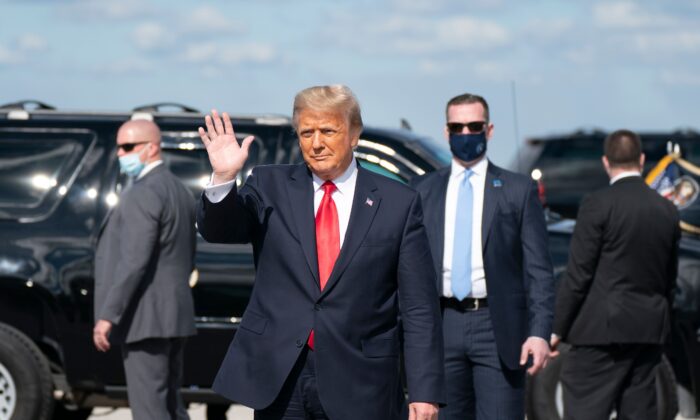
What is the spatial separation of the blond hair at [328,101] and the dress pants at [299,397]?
0.78m

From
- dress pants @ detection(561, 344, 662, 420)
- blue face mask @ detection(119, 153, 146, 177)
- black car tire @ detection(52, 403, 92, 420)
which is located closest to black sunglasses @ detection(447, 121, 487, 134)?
dress pants @ detection(561, 344, 662, 420)

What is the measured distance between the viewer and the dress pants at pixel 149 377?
748 cm

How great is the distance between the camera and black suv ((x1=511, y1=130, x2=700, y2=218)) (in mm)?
16141

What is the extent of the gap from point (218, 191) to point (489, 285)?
2122 mm

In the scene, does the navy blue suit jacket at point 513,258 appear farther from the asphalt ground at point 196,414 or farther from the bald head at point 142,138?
the asphalt ground at point 196,414

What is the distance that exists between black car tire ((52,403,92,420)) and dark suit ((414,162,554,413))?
4193 millimetres

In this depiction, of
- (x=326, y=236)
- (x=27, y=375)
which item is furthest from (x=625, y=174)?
(x=27, y=375)

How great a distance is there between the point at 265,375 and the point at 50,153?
4439 mm

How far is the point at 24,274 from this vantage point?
856cm

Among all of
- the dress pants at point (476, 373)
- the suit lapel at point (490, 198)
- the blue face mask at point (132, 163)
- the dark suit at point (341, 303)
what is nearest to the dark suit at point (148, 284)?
the blue face mask at point (132, 163)

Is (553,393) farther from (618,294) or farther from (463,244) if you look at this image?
(463,244)

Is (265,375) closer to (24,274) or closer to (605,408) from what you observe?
(605,408)

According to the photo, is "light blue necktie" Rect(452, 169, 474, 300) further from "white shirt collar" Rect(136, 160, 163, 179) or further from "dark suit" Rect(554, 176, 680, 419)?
"white shirt collar" Rect(136, 160, 163, 179)

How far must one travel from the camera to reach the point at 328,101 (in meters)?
4.74
